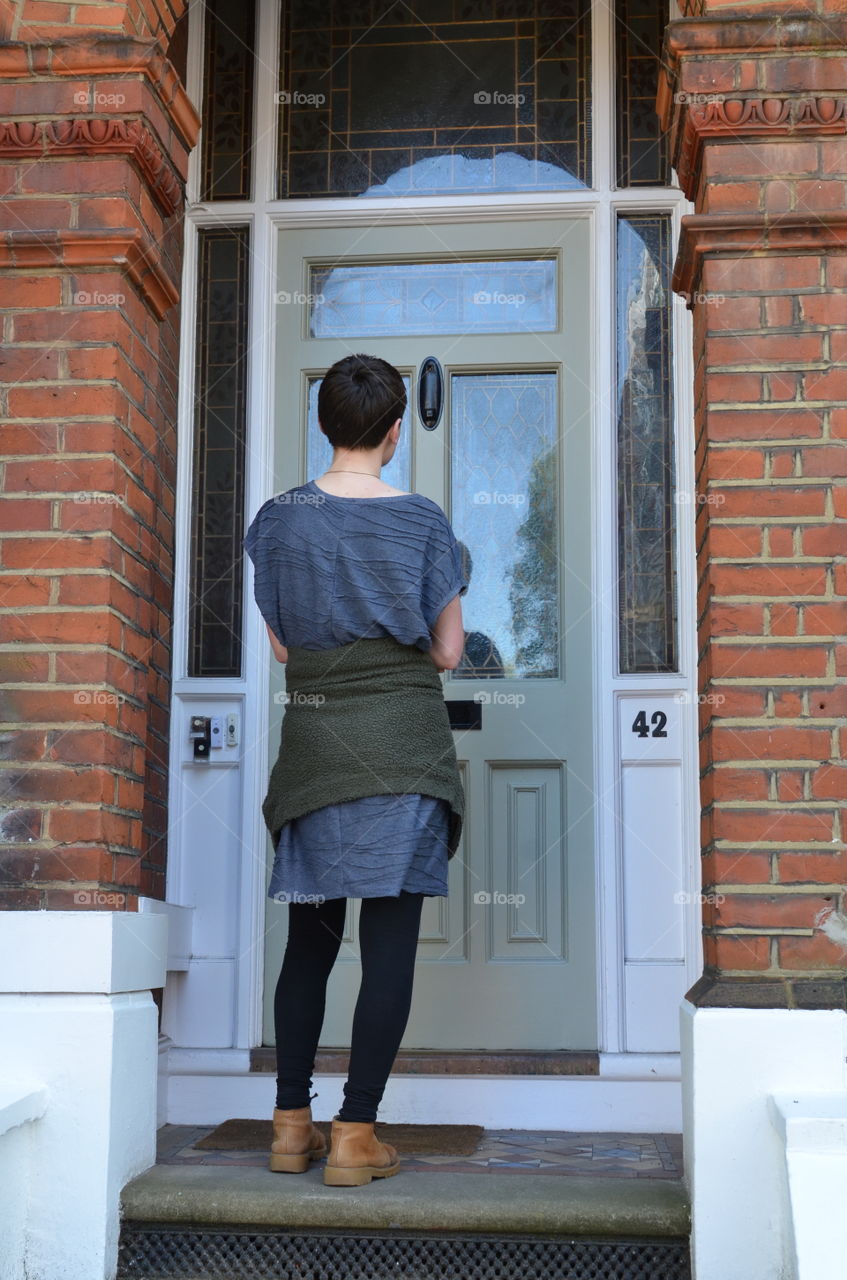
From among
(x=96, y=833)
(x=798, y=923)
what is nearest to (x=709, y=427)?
(x=798, y=923)

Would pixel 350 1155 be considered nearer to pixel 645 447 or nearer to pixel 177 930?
pixel 177 930

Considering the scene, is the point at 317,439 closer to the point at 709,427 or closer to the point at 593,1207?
the point at 709,427

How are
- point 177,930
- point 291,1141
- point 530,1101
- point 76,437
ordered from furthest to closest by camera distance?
point 177,930
point 530,1101
point 76,437
point 291,1141

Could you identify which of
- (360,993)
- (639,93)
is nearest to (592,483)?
(639,93)

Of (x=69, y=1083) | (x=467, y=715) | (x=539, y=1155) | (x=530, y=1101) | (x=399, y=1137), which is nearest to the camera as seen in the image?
(x=69, y=1083)

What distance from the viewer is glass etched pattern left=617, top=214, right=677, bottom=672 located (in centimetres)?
405

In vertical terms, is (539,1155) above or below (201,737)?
below

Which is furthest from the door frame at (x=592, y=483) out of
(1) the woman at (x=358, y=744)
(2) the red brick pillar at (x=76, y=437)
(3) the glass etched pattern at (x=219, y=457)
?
(1) the woman at (x=358, y=744)

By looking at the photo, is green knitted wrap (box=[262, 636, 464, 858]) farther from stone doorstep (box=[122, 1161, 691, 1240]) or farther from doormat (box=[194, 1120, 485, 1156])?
doormat (box=[194, 1120, 485, 1156])

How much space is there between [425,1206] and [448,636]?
1.14 metres

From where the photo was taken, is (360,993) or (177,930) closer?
(360,993)

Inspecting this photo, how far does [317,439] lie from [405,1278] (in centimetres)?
242

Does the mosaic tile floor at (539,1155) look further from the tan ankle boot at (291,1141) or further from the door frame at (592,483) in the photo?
the door frame at (592,483)

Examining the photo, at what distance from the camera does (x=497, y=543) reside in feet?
13.6
